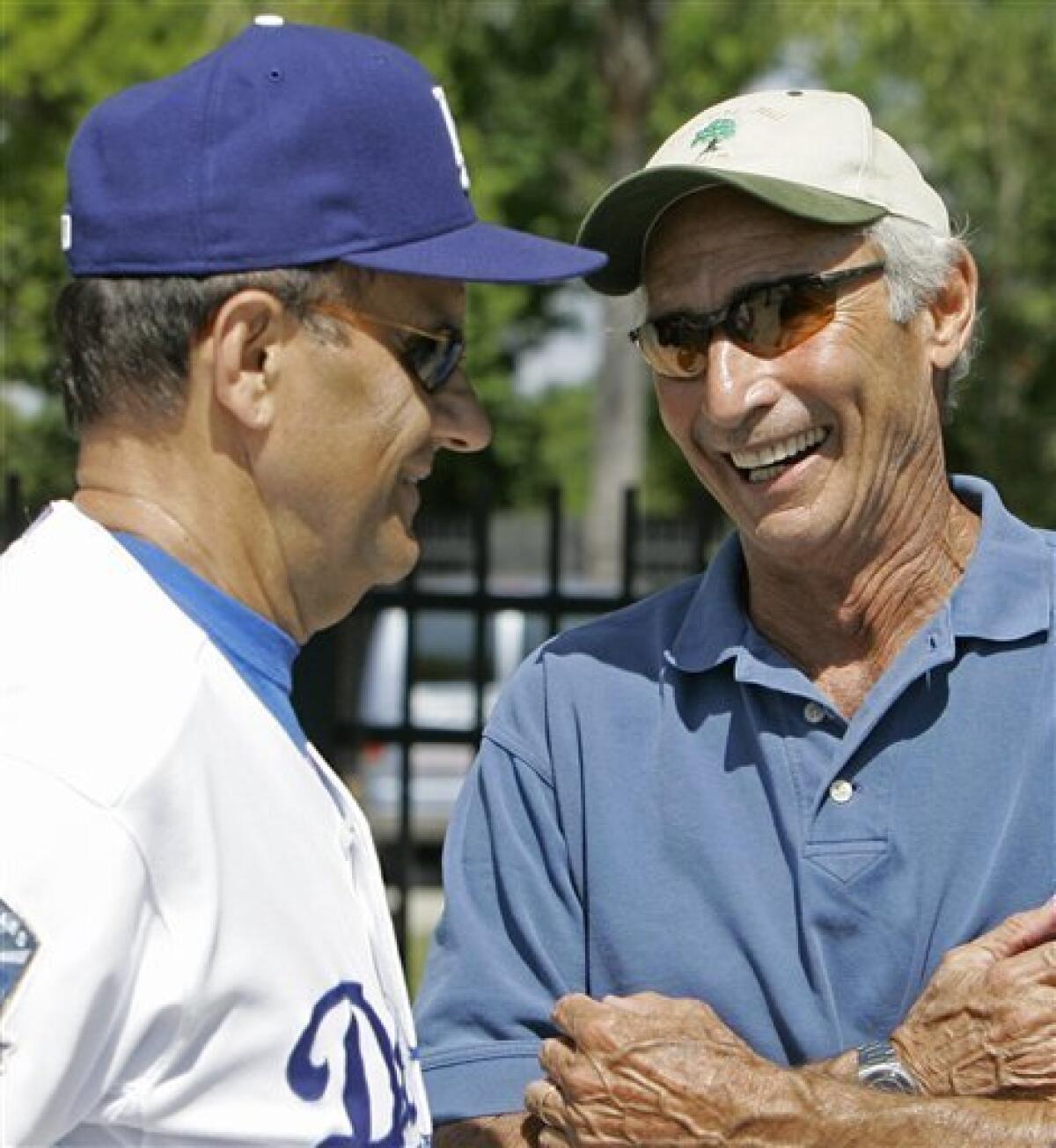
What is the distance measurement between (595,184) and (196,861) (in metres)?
23.5

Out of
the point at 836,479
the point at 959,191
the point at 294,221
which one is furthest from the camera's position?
the point at 959,191

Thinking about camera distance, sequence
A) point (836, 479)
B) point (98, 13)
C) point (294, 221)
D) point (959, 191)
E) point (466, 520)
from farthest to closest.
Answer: point (959, 191), point (98, 13), point (466, 520), point (836, 479), point (294, 221)

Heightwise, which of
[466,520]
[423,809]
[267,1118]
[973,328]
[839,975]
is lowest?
[423,809]

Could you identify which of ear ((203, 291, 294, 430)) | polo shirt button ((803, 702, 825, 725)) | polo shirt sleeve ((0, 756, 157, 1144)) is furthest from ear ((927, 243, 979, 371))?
polo shirt sleeve ((0, 756, 157, 1144))

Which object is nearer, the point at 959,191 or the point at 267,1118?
the point at 267,1118

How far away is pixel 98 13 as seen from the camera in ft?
44.2

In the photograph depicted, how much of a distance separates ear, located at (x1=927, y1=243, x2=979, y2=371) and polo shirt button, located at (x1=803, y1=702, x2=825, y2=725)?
0.50 m

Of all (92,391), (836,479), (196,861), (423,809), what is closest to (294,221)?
(92,391)

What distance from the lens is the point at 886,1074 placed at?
2410 mm

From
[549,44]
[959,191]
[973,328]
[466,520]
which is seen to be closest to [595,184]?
[549,44]

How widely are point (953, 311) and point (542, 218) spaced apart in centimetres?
2394

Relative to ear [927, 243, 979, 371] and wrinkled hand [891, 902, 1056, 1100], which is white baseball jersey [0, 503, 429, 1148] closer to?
wrinkled hand [891, 902, 1056, 1100]

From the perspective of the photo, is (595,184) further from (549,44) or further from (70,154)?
(70,154)

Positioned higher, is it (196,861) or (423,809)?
(196,861)
